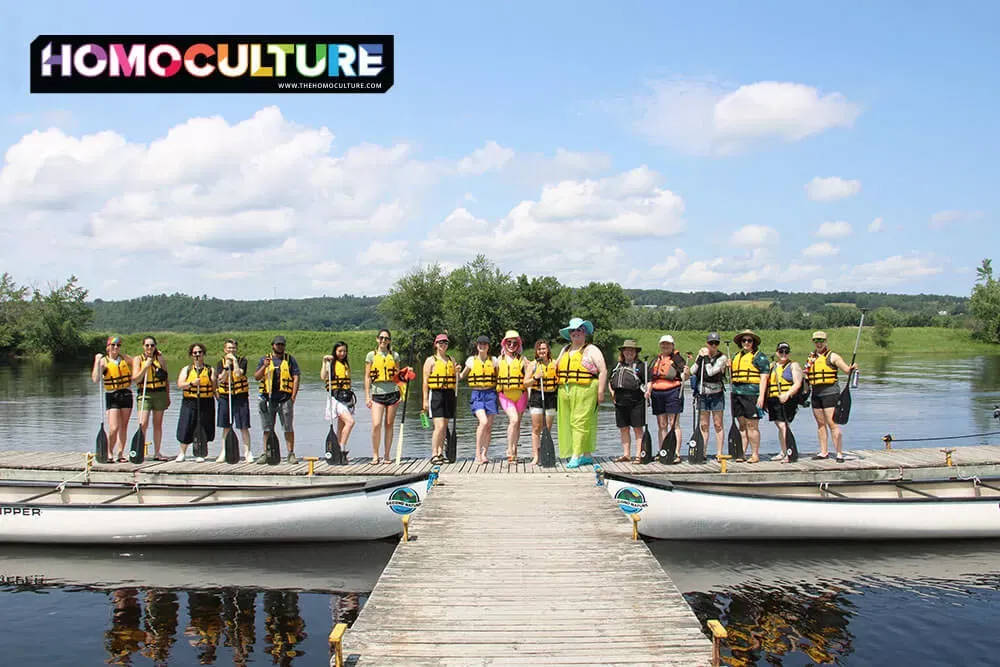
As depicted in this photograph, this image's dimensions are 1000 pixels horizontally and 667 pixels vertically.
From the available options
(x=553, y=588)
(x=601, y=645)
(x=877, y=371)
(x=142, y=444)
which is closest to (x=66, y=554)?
(x=142, y=444)

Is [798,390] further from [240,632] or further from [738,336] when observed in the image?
[240,632]

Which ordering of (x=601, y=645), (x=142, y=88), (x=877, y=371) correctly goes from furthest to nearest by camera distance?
(x=877, y=371)
(x=142, y=88)
(x=601, y=645)

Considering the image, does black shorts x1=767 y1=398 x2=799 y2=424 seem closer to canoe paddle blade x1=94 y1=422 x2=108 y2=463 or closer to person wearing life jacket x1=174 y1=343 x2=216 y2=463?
person wearing life jacket x1=174 y1=343 x2=216 y2=463

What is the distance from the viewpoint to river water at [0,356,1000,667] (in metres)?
7.31

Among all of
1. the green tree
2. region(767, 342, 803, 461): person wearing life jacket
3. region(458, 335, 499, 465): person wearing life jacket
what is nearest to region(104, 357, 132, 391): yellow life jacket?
region(458, 335, 499, 465): person wearing life jacket

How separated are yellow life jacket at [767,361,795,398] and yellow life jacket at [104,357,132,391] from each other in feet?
29.5

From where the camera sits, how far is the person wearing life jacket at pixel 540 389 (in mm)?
11008

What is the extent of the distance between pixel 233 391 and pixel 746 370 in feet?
23.4

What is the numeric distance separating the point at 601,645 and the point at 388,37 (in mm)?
11981

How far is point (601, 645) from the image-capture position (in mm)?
5504

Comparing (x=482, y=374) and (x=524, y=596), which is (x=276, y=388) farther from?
(x=524, y=596)

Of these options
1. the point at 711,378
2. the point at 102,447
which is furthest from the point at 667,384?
the point at 102,447

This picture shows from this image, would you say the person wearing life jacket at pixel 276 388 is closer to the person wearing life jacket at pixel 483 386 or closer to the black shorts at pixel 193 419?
the black shorts at pixel 193 419

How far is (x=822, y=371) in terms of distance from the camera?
11.2 metres
